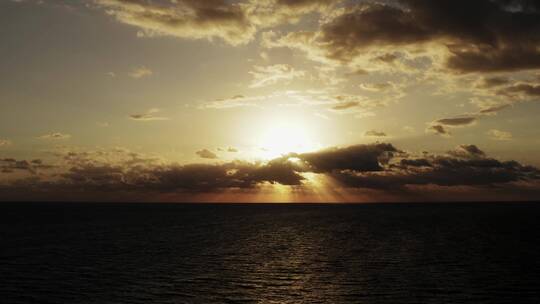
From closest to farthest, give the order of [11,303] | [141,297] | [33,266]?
[11,303]
[141,297]
[33,266]

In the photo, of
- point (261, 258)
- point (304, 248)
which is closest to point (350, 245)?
point (304, 248)

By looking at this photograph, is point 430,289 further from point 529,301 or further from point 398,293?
point 529,301

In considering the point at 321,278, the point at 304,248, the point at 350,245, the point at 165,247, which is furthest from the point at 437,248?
the point at 165,247

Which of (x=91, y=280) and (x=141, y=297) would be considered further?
(x=91, y=280)

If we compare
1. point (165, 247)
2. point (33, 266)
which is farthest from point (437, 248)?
point (33, 266)

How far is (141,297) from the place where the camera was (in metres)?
43.9

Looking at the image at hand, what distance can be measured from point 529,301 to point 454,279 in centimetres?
1068

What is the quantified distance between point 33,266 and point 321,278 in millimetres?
39239

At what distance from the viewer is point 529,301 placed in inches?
1657

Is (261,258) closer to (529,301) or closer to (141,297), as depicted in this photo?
(141,297)

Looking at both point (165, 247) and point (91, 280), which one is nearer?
point (91, 280)

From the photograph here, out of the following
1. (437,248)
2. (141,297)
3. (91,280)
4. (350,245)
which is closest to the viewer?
(141,297)

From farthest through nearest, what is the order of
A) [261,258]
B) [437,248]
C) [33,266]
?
[437,248] < [261,258] < [33,266]


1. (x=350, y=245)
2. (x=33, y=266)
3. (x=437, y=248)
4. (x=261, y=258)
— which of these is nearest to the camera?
(x=33, y=266)
